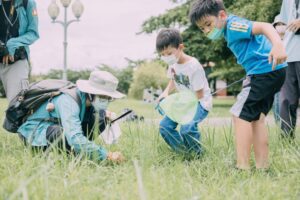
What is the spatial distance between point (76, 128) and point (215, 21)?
1153 mm

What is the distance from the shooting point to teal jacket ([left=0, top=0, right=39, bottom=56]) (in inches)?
149

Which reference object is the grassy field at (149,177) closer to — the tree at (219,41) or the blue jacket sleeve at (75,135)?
the blue jacket sleeve at (75,135)

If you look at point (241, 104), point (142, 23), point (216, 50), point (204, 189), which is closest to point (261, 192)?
point (204, 189)

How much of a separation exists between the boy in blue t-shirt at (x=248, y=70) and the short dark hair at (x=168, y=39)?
17.4 inches

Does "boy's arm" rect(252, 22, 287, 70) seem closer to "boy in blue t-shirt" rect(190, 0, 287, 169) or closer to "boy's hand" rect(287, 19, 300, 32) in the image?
"boy in blue t-shirt" rect(190, 0, 287, 169)

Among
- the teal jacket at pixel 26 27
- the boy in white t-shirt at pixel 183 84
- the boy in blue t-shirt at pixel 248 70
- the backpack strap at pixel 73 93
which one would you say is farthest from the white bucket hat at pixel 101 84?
the teal jacket at pixel 26 27

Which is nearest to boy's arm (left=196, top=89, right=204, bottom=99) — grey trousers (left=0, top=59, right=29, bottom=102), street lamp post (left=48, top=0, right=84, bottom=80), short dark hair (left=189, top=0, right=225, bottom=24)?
short dark hair (left=189, top=0, right=225, bottom=24)

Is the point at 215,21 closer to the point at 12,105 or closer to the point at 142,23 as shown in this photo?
the point at 12,105

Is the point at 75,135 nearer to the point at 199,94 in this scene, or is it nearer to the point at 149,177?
the point at 149,177

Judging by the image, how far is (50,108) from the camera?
10.3ft

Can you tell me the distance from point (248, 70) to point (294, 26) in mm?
889

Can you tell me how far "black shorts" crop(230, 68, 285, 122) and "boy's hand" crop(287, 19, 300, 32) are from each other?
80cm

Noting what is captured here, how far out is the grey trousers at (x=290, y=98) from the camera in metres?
3.85

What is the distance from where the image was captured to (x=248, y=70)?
3.00 m
